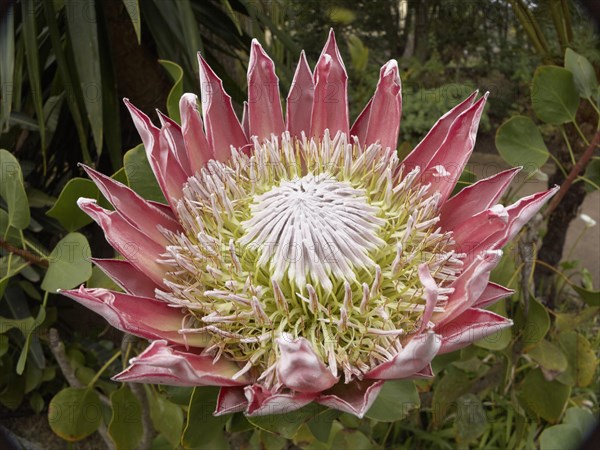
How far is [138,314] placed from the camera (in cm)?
78

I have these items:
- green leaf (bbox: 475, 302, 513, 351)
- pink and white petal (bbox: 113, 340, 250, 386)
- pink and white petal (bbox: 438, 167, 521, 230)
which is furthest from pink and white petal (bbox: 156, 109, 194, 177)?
green leaf (bbox: 475, 302, 513, 351)

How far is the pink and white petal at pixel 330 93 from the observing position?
95 centimetres

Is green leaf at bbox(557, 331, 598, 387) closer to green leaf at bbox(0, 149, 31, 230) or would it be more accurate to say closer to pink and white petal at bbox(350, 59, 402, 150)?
pink and white petal at bbox(350, 59, 402, 150)

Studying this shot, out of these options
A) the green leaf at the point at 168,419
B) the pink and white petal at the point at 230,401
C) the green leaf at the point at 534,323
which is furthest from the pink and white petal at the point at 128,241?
the green leaf at the point at 534,323

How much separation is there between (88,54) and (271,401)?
133 centimetres

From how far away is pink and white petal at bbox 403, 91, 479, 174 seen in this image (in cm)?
95

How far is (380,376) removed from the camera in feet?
2.31

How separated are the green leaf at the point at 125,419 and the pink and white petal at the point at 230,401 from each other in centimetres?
43

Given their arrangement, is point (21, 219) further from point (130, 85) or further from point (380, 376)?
point (130, 85)

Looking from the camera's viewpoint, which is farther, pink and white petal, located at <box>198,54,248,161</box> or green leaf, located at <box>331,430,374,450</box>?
green leaf, located at <box>331,430,374,450</box>

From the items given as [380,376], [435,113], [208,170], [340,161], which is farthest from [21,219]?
[435,113]

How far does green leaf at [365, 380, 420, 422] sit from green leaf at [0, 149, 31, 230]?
27.4 inches

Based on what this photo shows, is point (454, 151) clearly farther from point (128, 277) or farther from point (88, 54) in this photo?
point (88, 54)

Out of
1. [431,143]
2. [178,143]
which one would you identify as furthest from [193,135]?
[431,143]
